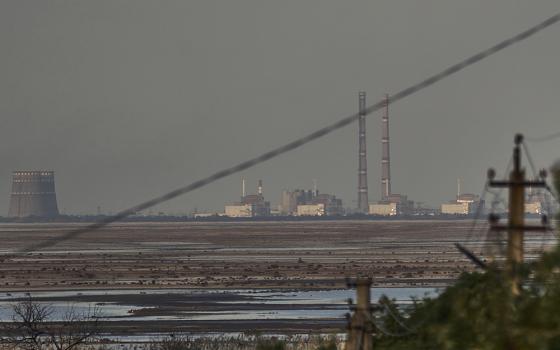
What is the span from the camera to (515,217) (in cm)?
2031

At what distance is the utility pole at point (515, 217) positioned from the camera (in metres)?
19.1

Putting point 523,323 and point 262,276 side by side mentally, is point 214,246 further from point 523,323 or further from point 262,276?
point 523,323

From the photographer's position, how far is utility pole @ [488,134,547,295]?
750 inches

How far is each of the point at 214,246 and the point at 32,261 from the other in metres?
37.4

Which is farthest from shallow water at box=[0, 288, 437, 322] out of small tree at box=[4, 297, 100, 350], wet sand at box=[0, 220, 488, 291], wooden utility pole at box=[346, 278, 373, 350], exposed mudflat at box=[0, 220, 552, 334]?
wooden utility pole at box=[346, 278, 373, 350]

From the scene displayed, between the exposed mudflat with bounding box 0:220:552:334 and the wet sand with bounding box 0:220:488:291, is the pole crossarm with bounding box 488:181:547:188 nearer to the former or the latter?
the exposed mudflat with bounding box 0:220:552:334

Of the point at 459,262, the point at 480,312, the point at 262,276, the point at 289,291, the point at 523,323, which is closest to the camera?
the point at 523,323

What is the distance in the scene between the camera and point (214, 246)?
165 m

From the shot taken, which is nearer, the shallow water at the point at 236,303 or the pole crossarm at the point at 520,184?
the pole crossarm at the point at 520,184

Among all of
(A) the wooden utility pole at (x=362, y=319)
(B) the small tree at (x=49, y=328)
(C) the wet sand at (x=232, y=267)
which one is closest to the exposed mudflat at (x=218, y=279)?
(C) the wet sand at (x=232, y=267)

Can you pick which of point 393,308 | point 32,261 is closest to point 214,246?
point 32,261

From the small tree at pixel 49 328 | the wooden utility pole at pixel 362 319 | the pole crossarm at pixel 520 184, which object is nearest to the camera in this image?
the pole crossarm at pixel 520 184

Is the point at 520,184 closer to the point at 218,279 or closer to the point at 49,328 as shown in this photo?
the point at 49,328

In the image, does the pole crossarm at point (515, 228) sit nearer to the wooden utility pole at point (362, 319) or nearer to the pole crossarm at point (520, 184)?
the pole crossarm at point (520, 184)
